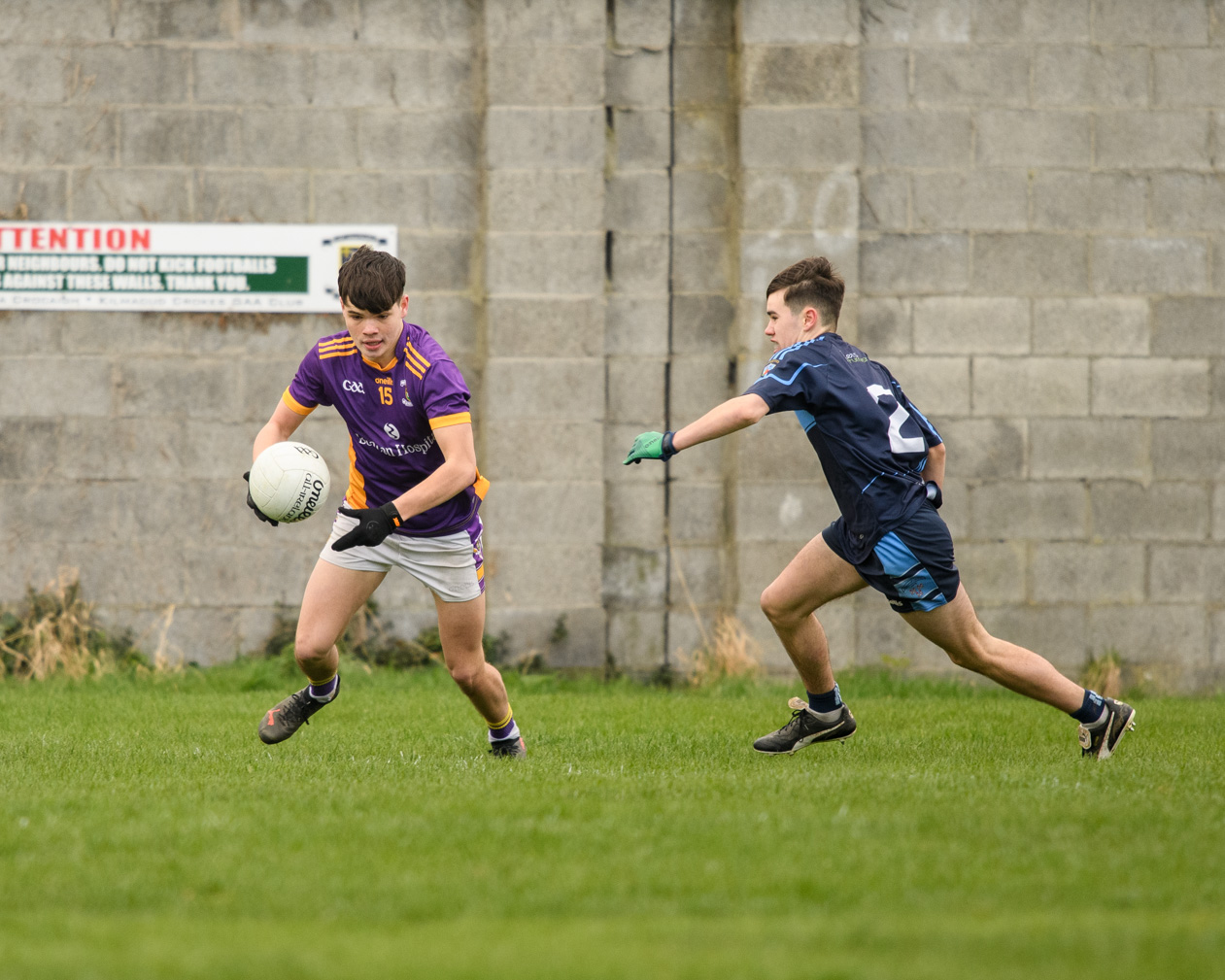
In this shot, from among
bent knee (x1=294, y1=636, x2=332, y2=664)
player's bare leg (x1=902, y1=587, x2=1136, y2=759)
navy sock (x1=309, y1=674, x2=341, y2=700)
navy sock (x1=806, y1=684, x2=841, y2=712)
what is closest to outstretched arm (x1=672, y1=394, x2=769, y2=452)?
player's bare leg (x1=902, y1=587, x2=1136, y2=759)

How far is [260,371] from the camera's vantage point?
923 centimetres

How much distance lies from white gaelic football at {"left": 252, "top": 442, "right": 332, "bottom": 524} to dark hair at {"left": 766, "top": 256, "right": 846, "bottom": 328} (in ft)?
7.20

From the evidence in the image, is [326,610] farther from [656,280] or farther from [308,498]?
[656,280]

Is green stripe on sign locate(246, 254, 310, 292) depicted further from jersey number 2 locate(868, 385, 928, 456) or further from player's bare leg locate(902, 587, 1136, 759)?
player's bare leg locate(902, 587, 1136, 759)

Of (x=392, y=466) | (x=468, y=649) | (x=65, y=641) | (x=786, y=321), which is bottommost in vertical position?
(x=65, y=641)

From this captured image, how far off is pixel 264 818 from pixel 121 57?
6.91 m

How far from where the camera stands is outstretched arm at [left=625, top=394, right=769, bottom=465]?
5.12 metres

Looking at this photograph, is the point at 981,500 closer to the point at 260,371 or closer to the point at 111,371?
the point at 260,371

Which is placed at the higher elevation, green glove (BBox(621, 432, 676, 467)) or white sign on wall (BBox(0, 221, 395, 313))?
white sign on wall (BBox(0, 221, 395, 313))

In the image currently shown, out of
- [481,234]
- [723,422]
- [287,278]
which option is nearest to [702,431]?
[723,422]

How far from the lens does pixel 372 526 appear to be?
4.96 m

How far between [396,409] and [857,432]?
2004 mm

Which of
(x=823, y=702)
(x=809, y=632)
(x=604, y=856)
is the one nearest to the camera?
(x=604, y=856)

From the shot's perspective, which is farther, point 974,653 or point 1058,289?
point 1058,289
